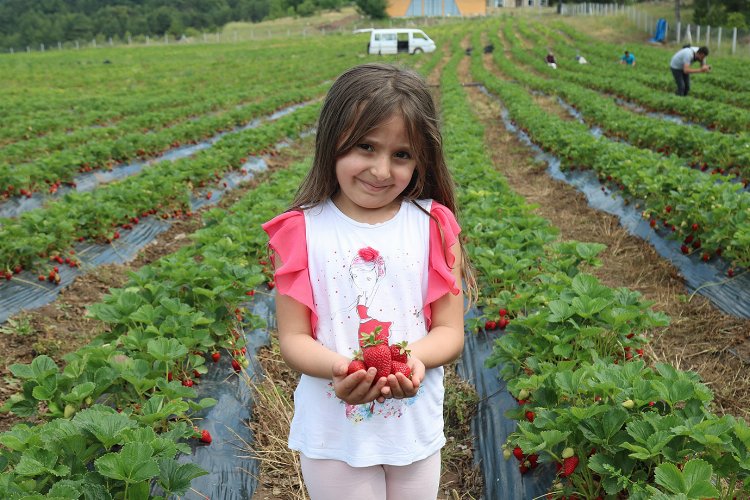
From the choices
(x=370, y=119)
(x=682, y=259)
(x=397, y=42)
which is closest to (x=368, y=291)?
(x=370, y=119)

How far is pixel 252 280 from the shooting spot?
450 centimetres

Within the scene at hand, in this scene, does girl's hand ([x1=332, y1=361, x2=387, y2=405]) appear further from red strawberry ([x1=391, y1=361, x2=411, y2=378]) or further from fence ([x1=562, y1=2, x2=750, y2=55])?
fence ([x1=562, y1=2, x2=750, y2=55])

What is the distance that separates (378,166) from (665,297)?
479 centimetres

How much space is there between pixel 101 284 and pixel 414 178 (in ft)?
17.9

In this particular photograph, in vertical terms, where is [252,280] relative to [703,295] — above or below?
above

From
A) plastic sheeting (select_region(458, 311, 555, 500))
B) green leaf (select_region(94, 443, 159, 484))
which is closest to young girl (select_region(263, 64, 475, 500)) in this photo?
green leaf (select_region(94, 443, 159, 484))

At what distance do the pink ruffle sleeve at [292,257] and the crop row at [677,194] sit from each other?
437 centimetres

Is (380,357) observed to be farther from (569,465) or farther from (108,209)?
(108,209)

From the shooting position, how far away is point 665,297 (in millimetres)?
5797

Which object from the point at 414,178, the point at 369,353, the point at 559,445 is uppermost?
the point at 414,178

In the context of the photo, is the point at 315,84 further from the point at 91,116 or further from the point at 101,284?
the point at 101,284

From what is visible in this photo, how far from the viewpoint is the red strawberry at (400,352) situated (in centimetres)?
167

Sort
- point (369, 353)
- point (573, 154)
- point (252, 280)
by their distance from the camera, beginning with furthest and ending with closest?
point (573, 154) → point (252, 280) → point (369, 353)

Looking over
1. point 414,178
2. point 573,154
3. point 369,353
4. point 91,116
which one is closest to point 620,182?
point 573,154
